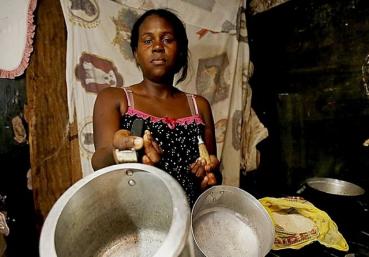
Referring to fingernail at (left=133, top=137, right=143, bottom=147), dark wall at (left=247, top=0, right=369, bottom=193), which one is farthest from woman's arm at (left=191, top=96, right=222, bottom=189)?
dark wall at (left=247, top=0, right=369, bottom=193)

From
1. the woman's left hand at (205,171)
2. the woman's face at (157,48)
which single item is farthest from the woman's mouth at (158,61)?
the woman's left hand at (205,171)

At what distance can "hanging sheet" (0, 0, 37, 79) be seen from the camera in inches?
57.9

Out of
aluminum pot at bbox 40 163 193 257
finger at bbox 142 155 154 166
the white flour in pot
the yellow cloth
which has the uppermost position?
finger at bbox 142 155 154 166

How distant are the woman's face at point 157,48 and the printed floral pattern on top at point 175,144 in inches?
8.0

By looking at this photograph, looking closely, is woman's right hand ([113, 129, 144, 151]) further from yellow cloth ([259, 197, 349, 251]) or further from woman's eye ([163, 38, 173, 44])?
yellow cloth ([259, 197, 349, 251])

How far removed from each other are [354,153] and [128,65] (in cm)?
182

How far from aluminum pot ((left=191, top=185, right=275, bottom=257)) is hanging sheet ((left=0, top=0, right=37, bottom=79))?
139 centimetres

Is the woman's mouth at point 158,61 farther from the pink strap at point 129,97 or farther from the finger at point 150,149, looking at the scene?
the finger at point 150,149

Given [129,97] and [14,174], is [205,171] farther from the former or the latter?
[14,174]

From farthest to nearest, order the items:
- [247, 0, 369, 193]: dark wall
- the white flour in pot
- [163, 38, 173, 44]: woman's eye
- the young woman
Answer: [247, 0, 369, 193]: dark wall
[163, 38, 173, 44]: woman's eye
the young woman
the white flour in pot

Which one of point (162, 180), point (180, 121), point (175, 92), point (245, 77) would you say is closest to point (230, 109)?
point (245, 77)

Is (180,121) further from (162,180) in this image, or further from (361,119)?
(361,119)

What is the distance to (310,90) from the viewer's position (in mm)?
2168

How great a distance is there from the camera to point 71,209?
613 mm
